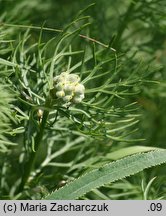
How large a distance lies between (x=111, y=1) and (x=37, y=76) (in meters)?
0.58

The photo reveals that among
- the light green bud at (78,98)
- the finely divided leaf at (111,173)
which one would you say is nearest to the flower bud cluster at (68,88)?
the light green bud at (78,98)

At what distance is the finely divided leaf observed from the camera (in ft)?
2.98

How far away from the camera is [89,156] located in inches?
48.8

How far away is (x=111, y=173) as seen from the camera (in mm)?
929

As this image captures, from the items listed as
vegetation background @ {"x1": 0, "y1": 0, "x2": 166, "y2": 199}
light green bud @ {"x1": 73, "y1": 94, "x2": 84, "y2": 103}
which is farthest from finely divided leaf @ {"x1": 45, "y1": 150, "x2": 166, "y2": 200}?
light green bud @ {"x1": 73, "y1": 94, "x2": 84, "y2": 103}

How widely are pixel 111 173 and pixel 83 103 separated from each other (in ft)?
0.42

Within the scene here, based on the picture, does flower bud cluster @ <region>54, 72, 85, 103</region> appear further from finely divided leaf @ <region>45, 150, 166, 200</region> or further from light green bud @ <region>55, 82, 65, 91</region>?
finely divided leaf @ <region>45, 150, 166, 200</region>

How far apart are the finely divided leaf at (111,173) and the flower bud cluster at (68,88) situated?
5.0 inches

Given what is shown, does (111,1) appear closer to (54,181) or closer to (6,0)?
(6,0)

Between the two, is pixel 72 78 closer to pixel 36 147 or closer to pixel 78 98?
pixel 78 98

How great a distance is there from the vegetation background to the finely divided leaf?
2 centimetres

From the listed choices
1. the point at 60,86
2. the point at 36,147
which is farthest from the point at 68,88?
the point at 36,147

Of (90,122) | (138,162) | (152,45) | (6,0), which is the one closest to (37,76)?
(90,122)

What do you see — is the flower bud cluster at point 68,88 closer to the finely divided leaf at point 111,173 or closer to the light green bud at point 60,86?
the light green bud at point 60,86
